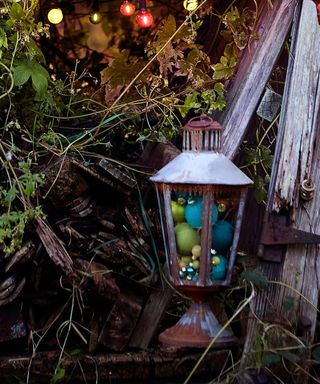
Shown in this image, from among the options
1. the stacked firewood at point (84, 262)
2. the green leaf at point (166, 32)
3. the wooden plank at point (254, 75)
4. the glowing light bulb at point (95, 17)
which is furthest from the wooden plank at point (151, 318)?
the glowing light bulb at point (95, 17)

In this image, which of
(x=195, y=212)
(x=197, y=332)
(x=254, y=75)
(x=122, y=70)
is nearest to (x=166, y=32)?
(x=122, y=70)

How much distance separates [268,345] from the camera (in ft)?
12.7

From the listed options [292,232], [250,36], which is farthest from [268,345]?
[250,36]

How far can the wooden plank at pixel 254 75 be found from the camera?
441 centimetres

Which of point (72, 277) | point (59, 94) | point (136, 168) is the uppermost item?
point (59, 94)

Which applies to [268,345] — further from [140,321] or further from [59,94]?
[59,94]

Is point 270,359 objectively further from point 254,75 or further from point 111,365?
point 254,75

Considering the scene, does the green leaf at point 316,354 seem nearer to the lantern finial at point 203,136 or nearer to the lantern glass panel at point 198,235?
the lantern glass panel at point 198,235

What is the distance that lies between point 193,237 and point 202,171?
28 cm

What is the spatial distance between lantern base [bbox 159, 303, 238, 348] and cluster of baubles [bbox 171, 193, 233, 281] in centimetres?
16

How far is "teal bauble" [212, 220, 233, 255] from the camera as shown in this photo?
12.9ft

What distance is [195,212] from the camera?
3.86m

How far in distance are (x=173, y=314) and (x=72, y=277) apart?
614 millimetres

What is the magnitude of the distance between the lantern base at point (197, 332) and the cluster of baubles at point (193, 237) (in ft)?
0.53
